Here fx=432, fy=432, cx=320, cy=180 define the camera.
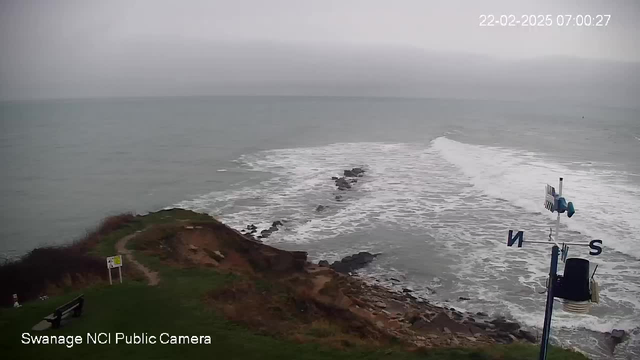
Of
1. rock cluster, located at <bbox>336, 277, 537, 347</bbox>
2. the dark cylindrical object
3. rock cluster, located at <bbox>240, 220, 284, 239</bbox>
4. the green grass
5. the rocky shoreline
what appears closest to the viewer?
the dark cylindrical object

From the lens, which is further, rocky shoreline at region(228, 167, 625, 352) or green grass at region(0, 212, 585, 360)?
rocky shoreline at region(228, 167, 625, 352)

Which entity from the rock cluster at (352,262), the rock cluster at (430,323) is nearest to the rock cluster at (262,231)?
Answer: the rock cluster at (352,262)

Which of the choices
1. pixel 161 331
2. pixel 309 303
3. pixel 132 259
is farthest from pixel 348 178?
pixel 161 331

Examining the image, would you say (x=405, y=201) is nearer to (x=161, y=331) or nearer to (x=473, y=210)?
(x=473, y=210)

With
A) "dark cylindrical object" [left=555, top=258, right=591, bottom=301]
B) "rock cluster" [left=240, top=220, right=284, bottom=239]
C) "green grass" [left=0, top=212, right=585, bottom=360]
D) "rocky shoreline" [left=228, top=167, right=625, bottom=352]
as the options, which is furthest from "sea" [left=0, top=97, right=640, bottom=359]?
"dark cylindrical object" [left=555, top=258, right=591, bottom=301]

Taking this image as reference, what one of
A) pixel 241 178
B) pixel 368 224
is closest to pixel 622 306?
pixel 368 224

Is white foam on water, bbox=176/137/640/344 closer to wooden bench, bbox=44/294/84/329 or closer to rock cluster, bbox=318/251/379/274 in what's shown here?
rock cluster, bbox=318/251/379/274

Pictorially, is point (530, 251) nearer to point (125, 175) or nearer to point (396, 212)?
point (396, 212)
